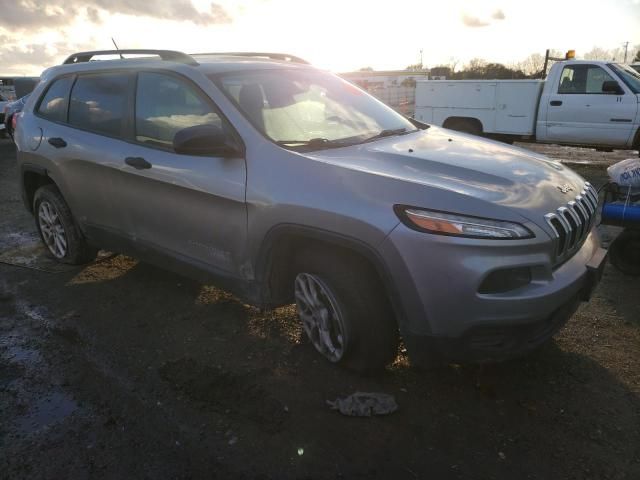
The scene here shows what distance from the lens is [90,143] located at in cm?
391

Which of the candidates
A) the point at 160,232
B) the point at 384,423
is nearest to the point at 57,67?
the point at 160,232

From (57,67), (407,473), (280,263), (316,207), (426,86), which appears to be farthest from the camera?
(426,86)

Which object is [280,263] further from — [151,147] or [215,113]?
[151,147]

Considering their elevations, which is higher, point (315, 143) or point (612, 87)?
→ point (612, 87)

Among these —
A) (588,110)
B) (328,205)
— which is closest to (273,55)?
(328,205)

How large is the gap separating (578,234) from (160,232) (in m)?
2.56

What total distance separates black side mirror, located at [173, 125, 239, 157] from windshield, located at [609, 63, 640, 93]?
8950 millimetres

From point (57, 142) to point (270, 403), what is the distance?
2930mm

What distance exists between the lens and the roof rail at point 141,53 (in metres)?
3.54

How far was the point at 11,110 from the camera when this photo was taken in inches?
582

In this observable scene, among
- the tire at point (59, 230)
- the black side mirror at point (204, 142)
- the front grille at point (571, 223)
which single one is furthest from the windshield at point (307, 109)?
the tire at point (59, 230)

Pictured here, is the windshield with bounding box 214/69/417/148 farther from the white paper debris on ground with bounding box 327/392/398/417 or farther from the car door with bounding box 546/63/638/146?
the car door with bounding box 546/63/638/146

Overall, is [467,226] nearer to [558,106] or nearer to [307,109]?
[307,109]

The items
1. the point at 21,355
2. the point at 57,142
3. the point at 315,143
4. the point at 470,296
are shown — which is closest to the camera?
the point at 470,296
